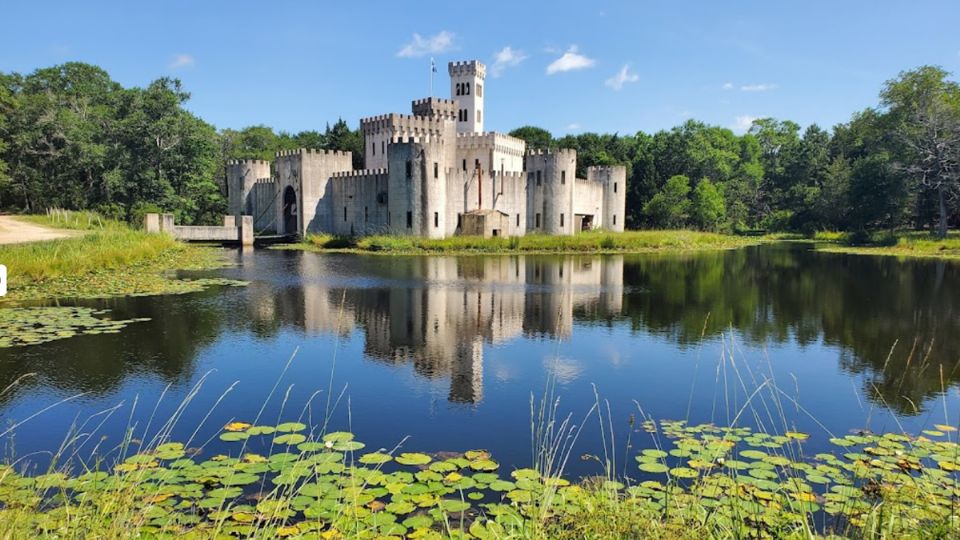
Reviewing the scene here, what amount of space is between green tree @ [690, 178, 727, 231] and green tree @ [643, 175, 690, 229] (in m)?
1.01

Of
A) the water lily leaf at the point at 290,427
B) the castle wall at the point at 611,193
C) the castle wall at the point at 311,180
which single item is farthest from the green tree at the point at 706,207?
the water lily leaf at the point at 290,427

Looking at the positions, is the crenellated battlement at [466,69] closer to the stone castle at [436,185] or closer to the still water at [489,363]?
the stone castle at [436,185]

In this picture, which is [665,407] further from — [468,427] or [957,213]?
[957,213]

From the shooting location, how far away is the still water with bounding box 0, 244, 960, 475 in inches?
346

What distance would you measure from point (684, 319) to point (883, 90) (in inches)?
2166

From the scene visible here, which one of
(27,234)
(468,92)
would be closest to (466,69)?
(468,92)

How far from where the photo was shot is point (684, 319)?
1741 cm

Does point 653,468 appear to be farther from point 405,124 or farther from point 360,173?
point 405,124

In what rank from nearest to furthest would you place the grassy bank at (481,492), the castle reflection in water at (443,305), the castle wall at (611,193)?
the grassy bank at (481,492)
the castle reflection in water at (443,305)
the castle wall at (611,193)

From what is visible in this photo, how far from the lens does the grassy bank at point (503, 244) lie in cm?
4178

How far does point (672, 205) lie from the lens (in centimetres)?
6438

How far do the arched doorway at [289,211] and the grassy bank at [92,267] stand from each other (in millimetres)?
24312

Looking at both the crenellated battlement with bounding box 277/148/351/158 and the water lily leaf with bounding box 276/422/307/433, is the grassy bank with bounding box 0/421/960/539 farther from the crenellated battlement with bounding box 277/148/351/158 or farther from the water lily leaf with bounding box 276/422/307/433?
the crenellated battlement with bounding box 277/148/351/158

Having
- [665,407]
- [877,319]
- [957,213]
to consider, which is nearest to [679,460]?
[665,407]
